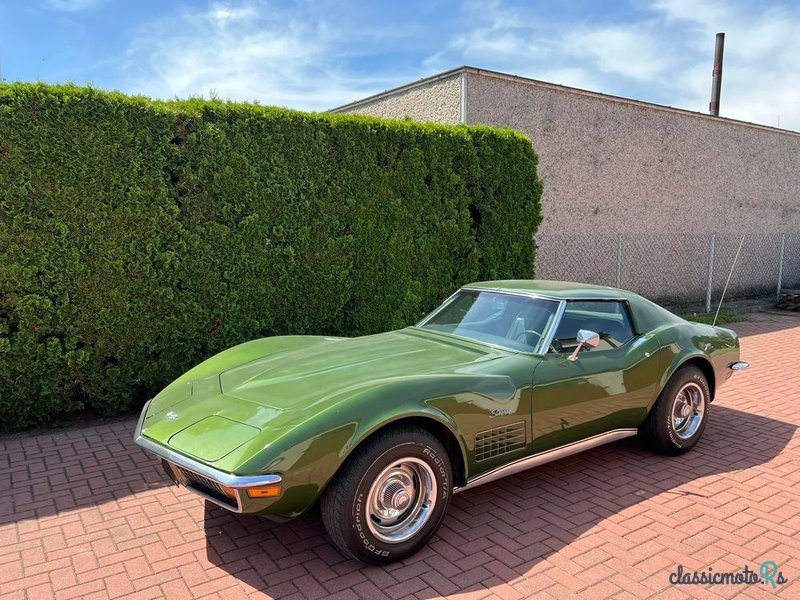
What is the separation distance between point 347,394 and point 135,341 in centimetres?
319

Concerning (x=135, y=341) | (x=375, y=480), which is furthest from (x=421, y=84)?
(x=375, y=480)

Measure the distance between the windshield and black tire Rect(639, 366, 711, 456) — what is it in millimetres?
1173

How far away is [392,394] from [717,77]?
740 inches

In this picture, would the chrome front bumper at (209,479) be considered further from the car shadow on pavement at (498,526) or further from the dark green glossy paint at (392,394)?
the car shadow on pavement at (498,526)

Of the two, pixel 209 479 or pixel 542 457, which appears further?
pixel 542 457

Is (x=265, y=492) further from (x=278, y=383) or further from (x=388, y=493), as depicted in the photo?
Result: (x=278, y=383)

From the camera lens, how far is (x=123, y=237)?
5133 millimetres

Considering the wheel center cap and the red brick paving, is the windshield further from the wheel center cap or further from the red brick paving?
the wheel center cap

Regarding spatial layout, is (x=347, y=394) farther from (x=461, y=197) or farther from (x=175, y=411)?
(x=461, y=197)

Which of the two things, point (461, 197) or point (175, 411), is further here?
point (461, 197)

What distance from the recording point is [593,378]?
3.75 meters

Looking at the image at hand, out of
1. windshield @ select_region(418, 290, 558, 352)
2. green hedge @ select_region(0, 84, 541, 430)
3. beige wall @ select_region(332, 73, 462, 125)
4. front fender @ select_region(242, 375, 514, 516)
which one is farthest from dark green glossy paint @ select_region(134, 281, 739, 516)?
beige wall @ select_region(332, 73, 462, 125)

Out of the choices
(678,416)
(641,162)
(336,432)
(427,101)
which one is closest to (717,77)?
(641,162)

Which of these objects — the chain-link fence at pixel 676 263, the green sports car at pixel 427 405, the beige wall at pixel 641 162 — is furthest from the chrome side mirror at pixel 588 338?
the chain-link fence at pixel 676 263
